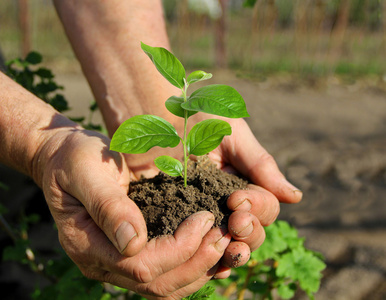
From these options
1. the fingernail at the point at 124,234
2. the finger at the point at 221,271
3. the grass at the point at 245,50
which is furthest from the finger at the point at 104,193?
the grass at the point at 245,50

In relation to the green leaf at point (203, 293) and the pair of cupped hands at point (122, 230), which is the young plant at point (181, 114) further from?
the green leaf at point (203, 293)

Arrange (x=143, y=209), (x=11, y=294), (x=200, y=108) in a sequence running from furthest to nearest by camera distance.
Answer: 1. (x=11, y=294)
2. (x=143, y=209)
3. (x=200, y=108)

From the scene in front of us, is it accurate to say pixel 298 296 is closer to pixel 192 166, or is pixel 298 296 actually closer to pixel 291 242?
pixel 291 242

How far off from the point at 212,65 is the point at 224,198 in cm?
904

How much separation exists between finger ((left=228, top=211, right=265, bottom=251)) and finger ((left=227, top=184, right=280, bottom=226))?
4 centimetres

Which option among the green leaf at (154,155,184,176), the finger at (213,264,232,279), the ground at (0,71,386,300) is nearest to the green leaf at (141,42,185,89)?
the green leaf at (154,155,184,176)

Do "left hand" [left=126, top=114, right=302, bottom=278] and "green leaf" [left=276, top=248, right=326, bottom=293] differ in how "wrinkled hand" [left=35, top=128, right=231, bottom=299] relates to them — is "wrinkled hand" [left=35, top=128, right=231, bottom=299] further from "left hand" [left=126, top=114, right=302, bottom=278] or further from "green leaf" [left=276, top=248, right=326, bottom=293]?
"green leaf" [left=276, top=248, right=326, bottom=293]

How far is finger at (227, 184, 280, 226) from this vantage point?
48.7 inches

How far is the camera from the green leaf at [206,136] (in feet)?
4.11

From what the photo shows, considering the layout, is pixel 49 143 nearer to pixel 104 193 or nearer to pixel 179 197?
pixel 104 193

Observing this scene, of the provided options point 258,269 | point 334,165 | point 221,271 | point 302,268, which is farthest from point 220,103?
point 334,165

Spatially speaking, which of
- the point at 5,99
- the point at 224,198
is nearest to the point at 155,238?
the point at 224,198

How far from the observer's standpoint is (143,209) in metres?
1.28

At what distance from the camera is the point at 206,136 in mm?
1287
